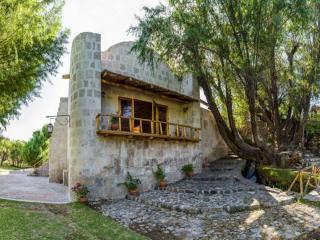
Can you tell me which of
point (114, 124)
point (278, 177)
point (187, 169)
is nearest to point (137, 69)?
point (114, 124)

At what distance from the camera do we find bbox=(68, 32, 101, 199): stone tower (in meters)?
10.4

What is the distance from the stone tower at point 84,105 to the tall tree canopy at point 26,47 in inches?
55.6

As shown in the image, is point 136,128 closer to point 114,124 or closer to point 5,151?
point 114,124

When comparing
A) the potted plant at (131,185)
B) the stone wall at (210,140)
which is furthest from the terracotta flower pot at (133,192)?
the stone wall at (210,140)

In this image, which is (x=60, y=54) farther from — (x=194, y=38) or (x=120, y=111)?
(x=194, y=38)

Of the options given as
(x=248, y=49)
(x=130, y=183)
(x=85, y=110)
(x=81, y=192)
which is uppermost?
(x=248, y=49)

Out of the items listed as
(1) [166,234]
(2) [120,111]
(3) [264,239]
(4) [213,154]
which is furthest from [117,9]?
(4) [213,154]

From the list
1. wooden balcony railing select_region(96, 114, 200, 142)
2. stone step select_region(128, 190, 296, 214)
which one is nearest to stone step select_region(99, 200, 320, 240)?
stone step select_region(128, 190, 296, 214)

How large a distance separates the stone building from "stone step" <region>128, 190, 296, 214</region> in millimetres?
1363

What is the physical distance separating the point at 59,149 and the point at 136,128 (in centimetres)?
543

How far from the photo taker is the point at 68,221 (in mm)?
7852

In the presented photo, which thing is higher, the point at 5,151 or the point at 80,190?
the point at 5,151

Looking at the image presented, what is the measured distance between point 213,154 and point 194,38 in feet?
28.9

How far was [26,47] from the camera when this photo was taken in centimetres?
1112
